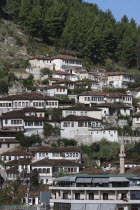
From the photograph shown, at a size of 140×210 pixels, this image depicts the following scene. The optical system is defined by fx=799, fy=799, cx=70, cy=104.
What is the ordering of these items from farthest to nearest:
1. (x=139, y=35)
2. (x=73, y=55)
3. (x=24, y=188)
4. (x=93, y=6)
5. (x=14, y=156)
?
(x=93, y=6), (x=139, y=35), (x=73, y=55), (x=14, y=156), (x=24, y=188)

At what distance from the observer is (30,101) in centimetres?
9494

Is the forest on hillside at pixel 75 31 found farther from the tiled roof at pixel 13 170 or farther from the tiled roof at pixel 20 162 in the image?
the tiled roof at pixel 13 170

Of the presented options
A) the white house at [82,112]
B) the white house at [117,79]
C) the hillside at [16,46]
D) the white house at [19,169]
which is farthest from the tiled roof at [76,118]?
the white house at [117,79]

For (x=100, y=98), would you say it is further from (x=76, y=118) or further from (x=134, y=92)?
(x=76, y=118)

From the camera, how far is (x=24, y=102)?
94.9 metres

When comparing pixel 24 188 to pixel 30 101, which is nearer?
pixel 24 188

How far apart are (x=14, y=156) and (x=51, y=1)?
55766 millimetres

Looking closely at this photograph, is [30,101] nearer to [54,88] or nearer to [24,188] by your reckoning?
[54,88]

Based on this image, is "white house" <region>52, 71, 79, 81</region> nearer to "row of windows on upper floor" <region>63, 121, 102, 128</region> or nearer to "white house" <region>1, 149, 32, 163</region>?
"row of windows on upper floor" <region>63, 121, 102, 128</region>

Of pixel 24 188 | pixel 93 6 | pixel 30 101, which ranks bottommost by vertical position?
pixel 24 188

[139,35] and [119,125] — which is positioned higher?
[139,35]

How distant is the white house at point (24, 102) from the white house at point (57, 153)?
10188 mm

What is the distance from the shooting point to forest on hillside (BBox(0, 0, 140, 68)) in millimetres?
123875

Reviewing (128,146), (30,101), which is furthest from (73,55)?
(128,146)
